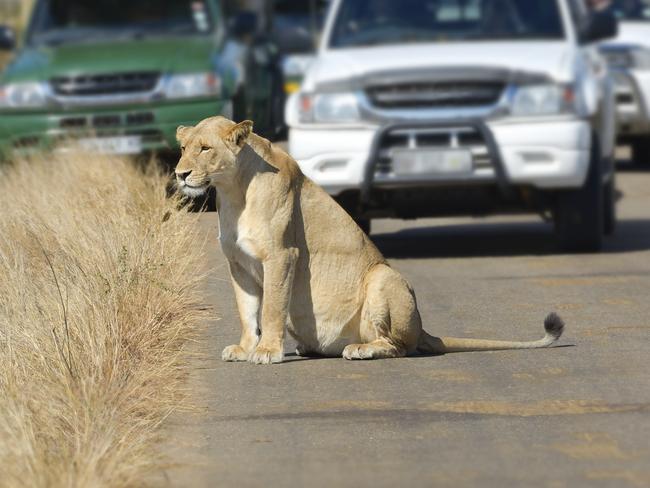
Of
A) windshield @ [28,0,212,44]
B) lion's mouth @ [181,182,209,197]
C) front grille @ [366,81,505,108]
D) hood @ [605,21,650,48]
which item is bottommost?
hood @ [605,21,650,48]

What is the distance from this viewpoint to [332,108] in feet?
36.5

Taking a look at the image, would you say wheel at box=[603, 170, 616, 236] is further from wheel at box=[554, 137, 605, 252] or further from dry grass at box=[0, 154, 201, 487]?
dry grass at box=[0, 154, 201, 487]

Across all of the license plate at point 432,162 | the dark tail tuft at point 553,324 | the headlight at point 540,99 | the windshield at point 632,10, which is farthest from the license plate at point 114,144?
the windshield at point 632,10

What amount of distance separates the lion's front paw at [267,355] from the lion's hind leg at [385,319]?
1.03ft

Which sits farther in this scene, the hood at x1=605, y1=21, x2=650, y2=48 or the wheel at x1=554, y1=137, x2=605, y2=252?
the hood at x1=605, y1=21, x2=650, y2=48

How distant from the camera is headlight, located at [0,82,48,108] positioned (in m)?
13.4

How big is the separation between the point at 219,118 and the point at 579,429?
86.8 inches

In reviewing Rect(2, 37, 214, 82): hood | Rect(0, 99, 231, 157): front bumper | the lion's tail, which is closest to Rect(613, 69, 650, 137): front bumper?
Rect(2, 37, 214, 82): hood

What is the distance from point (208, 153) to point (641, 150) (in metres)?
11.9

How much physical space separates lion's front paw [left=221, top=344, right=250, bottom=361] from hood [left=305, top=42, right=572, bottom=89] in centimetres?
385

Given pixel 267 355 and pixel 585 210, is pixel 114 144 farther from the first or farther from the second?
pixel 267 355

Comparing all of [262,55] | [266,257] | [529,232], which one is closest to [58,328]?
[266,257]

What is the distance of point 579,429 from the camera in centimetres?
620

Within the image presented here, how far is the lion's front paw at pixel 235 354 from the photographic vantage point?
7637 mm
